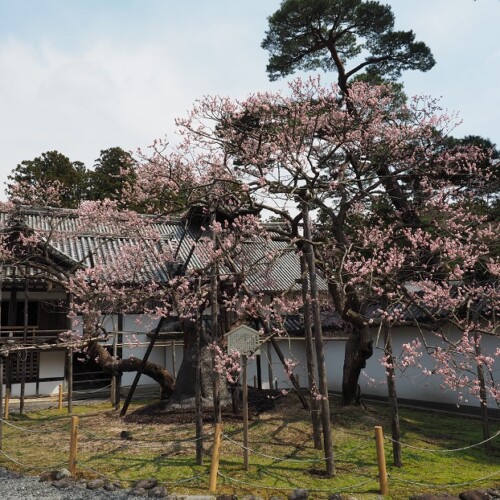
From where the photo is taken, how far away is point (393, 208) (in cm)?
1397

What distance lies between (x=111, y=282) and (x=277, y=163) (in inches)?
239

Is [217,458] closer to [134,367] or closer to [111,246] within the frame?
[134,367]

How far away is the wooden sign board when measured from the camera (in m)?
8.53

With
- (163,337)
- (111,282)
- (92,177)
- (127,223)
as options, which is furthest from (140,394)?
(92,177)

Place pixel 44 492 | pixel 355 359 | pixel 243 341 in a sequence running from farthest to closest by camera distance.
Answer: pixel 355 359 → pixel 243 341 → pixel 44 492

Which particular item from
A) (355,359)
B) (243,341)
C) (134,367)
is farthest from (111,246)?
(243,341)

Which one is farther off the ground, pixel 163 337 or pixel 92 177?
pixel 92 177

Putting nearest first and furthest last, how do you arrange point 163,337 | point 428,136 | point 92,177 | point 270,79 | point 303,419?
point 303,419, point 428,136, point 270,79, point 163,337, point 92,177

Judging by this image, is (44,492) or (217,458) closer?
(44,492)

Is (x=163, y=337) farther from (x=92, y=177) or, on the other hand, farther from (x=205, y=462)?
(x=92, y=177)

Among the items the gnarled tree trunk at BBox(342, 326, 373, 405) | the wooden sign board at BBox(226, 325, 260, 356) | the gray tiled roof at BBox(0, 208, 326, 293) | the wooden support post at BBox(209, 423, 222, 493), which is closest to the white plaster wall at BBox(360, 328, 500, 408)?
the gnarled tree trunk at BBox(342, 326, 373, 405)

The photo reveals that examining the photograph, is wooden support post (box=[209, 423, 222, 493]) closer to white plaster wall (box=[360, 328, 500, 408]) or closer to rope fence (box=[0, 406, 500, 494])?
rope fence (box=[0, 406, 500, 494])

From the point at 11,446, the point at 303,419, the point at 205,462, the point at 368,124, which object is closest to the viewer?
the point at 205,462

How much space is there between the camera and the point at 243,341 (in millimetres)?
8633
